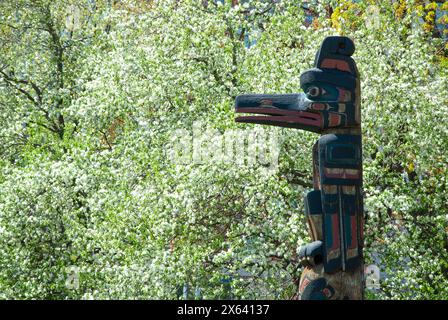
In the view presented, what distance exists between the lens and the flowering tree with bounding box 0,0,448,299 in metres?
13.7

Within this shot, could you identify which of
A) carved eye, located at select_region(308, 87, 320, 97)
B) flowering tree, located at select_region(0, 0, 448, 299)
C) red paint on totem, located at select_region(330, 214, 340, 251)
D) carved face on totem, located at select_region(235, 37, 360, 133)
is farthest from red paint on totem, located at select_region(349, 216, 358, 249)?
flowering tree, located at select_region(0, 0, 448, 299)

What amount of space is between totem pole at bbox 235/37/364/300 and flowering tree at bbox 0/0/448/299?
3357 mm

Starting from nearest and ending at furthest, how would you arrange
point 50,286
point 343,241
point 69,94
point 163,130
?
point 343,241 < point 163,130 < point 50,286 < point 69,94

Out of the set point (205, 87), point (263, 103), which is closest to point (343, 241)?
point (263, 103)

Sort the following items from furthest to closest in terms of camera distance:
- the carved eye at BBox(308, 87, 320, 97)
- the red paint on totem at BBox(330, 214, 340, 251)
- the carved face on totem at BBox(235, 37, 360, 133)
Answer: the carved eye at BBox(308, 87, 320, 97) < the carved face on totem at BBox(235, 37, 360, 133) < the red paint on totem at BBox(330, 214, 340, 251)

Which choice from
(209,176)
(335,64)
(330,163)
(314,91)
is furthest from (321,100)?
(209,176)

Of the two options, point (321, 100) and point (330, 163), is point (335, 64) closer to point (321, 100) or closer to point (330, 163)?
point (321, 100)

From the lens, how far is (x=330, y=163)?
9.87m

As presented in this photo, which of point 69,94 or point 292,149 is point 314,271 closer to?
point 292,149

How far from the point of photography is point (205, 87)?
15.4 meters

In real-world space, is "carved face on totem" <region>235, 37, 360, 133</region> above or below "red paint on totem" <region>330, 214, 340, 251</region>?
above

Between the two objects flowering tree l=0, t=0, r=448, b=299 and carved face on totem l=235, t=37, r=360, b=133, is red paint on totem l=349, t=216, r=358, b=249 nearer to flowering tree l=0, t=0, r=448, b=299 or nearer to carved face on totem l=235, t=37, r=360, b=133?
carved face on totem l=235, t=37, r=360, b=133

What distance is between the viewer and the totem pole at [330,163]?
9.78 m

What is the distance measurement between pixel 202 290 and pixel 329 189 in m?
4.41
